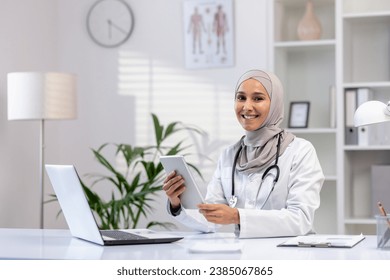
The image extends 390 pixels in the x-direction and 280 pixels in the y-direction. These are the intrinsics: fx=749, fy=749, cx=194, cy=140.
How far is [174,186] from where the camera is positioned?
8.59 ft

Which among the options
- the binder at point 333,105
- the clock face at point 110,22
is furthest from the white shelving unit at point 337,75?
the clock face at point 110,22

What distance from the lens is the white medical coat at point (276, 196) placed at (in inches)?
103

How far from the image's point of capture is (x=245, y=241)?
250 cm

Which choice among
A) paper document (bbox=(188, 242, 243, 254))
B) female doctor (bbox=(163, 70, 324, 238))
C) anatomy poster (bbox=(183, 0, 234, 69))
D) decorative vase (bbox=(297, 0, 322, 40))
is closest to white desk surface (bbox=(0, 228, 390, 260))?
paper document (bbox=(188, 242, 243, 254))

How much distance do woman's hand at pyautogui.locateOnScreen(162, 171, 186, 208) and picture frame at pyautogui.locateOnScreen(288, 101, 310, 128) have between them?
6.79 feet

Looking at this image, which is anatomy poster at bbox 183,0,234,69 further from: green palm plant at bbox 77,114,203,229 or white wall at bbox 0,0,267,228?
green palm plant at bbox 77,114,203,229

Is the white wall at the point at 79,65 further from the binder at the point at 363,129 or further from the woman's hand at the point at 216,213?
the woman's hand at the point at 216,213

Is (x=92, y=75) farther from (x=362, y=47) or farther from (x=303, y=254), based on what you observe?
→ (x=303, y=254)

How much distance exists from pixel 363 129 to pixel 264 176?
5.74 ft

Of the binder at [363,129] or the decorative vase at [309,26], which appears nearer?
the binder at [363,129]

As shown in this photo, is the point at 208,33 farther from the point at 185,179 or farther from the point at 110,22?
the point at 185,179

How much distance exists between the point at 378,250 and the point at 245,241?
0.46 meters
